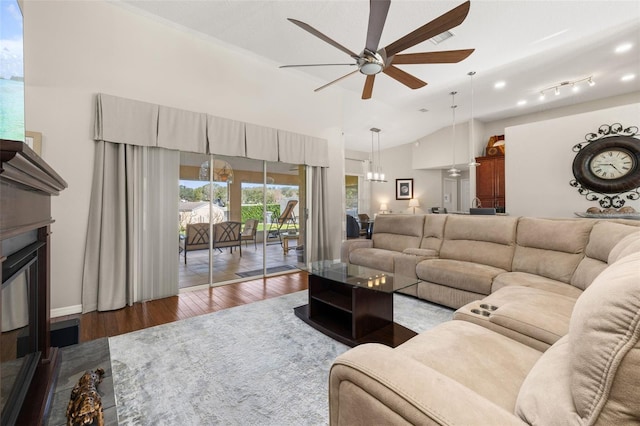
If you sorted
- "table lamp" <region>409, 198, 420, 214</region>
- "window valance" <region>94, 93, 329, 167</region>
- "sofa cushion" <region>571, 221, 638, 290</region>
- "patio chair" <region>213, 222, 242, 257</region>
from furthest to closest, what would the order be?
"table lamp" <region>409, 198, 420, 214</region> < "patio chair" <region>213, 222, 242, 257</region> < "window valance" <region>94, 93, 329, 167</region> < "sofa cushion" <region>571, 221, 638, 290</region>

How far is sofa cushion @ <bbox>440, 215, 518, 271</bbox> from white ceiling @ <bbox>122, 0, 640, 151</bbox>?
2.50 m

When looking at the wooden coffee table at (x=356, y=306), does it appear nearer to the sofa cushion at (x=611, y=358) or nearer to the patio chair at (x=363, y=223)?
the sofa cushion at (x=611, y=358)

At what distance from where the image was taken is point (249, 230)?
187 inches

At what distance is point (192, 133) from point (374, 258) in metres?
3.05

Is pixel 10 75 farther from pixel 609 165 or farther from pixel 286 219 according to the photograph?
pixel 609 165

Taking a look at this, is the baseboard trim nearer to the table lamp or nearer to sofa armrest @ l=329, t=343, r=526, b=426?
sofa armrest @ l=329, t=343, r=526, b=426

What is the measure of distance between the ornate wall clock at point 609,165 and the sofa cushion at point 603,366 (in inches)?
190

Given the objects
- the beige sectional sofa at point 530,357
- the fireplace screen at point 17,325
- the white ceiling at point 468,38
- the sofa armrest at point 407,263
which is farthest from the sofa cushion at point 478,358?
the white ceiling at point 468,38

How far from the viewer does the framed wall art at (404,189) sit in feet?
30.1

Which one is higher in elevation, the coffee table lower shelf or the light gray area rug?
the coffee table lower shelf

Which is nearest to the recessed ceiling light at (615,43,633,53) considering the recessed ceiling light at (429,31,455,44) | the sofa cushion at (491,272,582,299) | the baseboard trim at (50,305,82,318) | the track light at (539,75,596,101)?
the track light at (539,75,596,101)

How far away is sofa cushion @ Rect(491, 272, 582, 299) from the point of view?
2252 millimetres

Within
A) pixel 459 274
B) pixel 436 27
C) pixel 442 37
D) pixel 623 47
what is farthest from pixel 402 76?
pixel 623 47

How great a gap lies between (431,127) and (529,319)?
24.7ft
